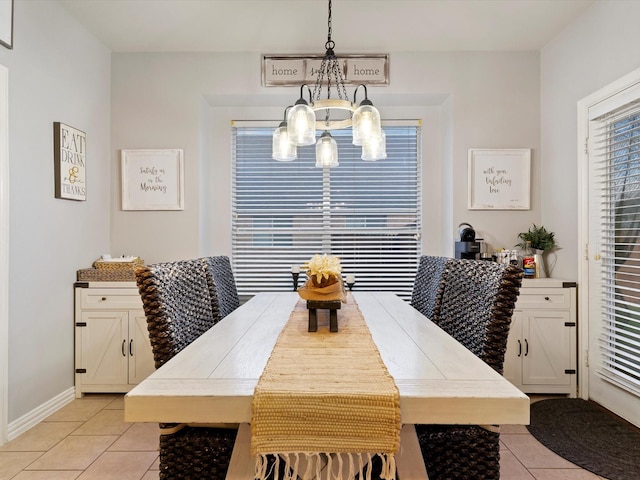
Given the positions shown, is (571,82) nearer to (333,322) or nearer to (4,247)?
(333,322)

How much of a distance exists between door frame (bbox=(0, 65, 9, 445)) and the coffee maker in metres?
3.05

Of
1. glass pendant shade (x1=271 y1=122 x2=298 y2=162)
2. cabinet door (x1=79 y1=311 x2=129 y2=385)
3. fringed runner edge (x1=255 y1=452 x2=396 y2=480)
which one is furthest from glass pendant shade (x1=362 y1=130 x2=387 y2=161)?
cabinet door (x1=79 y1=311 x2=129 y2=385)

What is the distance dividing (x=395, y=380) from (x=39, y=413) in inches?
103

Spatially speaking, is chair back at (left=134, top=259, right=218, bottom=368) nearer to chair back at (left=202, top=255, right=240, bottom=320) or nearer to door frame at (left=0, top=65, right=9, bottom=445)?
chair back at (left=202, top=255, right=240, bottom=320)

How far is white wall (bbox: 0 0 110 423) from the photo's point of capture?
235 cm

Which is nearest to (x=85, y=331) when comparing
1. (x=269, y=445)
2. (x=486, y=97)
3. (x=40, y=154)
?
(x=40, y=154)

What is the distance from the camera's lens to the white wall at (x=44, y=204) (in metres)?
2.35

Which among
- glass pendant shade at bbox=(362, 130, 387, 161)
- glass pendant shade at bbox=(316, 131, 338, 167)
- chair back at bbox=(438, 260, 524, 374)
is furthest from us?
glass pendant shade at bbox=(316, 131, 338, 167)

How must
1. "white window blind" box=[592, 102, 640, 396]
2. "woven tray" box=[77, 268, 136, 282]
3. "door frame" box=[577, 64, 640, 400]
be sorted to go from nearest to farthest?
1. "white window blind" box=[592, 102, 640, 396]
2. "door frame" box=[577, 64, 640, 400]
3. "woven tray" box=[77, 268, 136, 282]

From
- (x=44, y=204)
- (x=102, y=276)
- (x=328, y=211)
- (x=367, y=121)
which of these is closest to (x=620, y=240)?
(x=367, y=121)

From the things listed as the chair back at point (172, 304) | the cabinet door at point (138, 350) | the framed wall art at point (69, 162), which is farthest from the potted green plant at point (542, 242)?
the framed wall art at point (69, 162)

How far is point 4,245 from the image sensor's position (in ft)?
7.36

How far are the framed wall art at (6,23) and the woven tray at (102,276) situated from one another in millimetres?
1514

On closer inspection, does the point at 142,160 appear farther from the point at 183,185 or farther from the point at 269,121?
the point at 269,121
